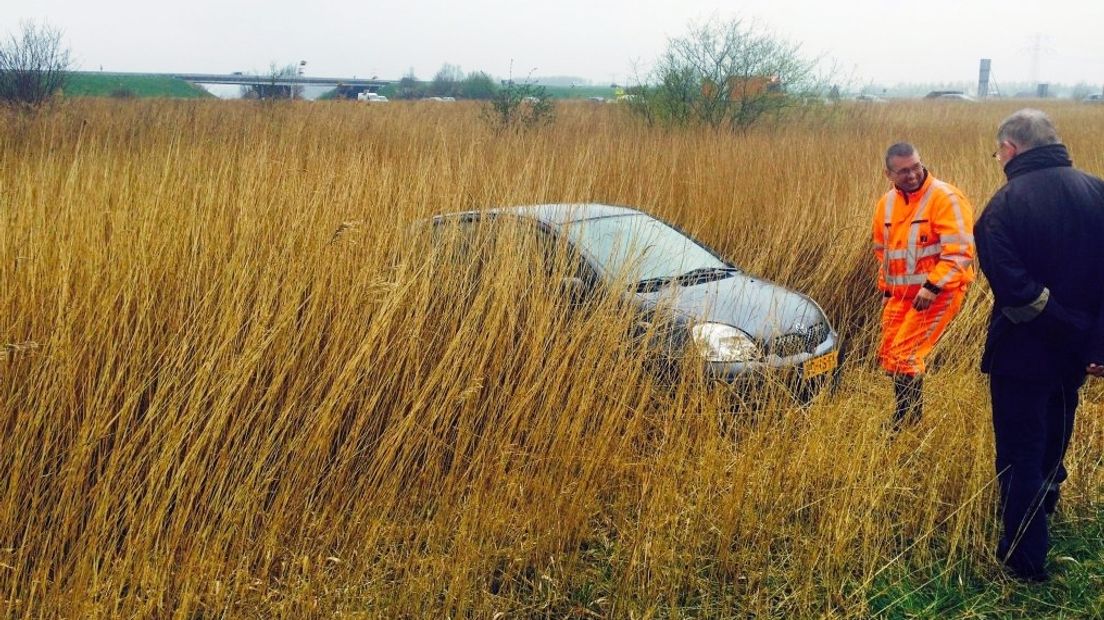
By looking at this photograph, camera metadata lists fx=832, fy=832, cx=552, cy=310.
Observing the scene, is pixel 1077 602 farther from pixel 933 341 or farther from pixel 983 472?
pixel 933 341

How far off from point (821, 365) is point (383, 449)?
Result: 2670 millimetres

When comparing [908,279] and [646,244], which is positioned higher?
[646,244]

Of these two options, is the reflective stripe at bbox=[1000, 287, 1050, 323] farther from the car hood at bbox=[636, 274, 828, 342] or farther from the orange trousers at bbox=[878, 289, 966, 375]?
the orange trousers at bbox=[878, 289, 966, 375]

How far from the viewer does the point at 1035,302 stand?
2953mm

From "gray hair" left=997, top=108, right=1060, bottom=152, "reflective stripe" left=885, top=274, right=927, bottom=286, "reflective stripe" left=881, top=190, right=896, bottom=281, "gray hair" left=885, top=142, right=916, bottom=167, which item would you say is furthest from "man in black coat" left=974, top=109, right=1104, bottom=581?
"reflective stripe" left=881, top=190, right=896, bottom=281

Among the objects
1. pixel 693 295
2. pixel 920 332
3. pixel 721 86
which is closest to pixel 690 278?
pixel 693 295

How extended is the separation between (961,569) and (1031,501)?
0.37m

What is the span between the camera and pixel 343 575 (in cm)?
276

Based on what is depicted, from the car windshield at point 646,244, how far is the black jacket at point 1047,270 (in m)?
1.82

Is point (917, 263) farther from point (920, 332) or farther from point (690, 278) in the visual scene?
point (690, 278)

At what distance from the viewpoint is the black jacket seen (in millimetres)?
2982

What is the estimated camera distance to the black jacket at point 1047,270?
2.98m

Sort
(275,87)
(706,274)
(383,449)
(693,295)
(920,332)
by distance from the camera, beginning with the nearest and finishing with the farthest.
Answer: (383,449), (693,295), (920,332), (706,274), (275,87)

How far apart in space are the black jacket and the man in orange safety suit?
1.33m
